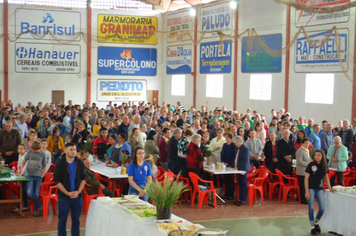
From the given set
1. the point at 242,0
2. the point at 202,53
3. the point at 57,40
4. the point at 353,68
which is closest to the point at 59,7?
the point at 57,40

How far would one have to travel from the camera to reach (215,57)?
25.0 meters

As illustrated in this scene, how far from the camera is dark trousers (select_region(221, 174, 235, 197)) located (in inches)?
444

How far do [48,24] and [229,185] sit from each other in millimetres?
19179

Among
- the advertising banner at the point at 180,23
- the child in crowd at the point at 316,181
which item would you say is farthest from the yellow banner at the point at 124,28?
the child in crowd at the point at 316,181

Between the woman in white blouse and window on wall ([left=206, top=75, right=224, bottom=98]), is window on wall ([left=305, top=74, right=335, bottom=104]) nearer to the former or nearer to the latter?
window on wall ([left=206, top=75, right=224, bottom=98])

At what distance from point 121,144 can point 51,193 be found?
178 cm

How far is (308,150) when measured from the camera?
36.0 ft

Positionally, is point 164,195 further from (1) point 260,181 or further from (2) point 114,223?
(1) point 260,181

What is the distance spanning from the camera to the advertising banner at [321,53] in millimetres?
17656

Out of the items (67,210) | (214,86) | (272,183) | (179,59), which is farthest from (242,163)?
(179,59)

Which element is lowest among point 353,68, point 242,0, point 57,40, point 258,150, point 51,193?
point 51,193

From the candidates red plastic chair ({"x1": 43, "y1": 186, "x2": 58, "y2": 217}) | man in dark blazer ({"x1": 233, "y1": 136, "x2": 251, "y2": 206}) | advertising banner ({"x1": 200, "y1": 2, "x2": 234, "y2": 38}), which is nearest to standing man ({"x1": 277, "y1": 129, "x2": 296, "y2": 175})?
man in dark blazer ({"x1": 233, "y1": 136, "x2": 251, "y2": 206})

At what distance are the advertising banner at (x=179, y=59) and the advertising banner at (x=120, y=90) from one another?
2027 mm

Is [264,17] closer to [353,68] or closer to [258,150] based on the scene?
[353,68]
